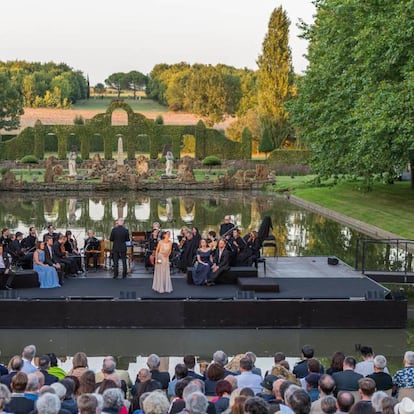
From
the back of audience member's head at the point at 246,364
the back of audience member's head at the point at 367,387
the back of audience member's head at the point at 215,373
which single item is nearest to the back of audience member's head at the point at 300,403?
the back of audience member's head at the point at 367,387

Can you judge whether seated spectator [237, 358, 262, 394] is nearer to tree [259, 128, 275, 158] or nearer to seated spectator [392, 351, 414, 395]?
seated spectator [392, 351, 414, 395]

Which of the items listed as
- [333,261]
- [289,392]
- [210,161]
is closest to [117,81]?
[210,161]

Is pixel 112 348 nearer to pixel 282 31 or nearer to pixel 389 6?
pixel 389 6

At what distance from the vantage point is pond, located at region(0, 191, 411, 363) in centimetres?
1356

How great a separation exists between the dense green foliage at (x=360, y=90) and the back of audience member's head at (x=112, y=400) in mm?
20017

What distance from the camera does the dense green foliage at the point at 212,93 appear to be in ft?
346

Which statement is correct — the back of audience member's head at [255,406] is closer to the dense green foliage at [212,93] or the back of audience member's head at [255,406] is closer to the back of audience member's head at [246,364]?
the back of audience member's head at [246,364]

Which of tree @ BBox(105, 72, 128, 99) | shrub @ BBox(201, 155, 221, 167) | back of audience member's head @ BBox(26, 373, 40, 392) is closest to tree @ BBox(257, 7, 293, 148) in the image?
shrub @ BBox(201, 155, 221, 167)

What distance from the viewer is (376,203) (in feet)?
121

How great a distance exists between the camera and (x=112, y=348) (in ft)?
44.0

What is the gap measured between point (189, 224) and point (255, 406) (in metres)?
27.4

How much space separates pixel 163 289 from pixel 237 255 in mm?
2951

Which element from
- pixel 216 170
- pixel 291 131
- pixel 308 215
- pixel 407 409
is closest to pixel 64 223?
pixel 308 215

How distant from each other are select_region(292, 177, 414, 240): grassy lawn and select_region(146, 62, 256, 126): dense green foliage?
173 ft
